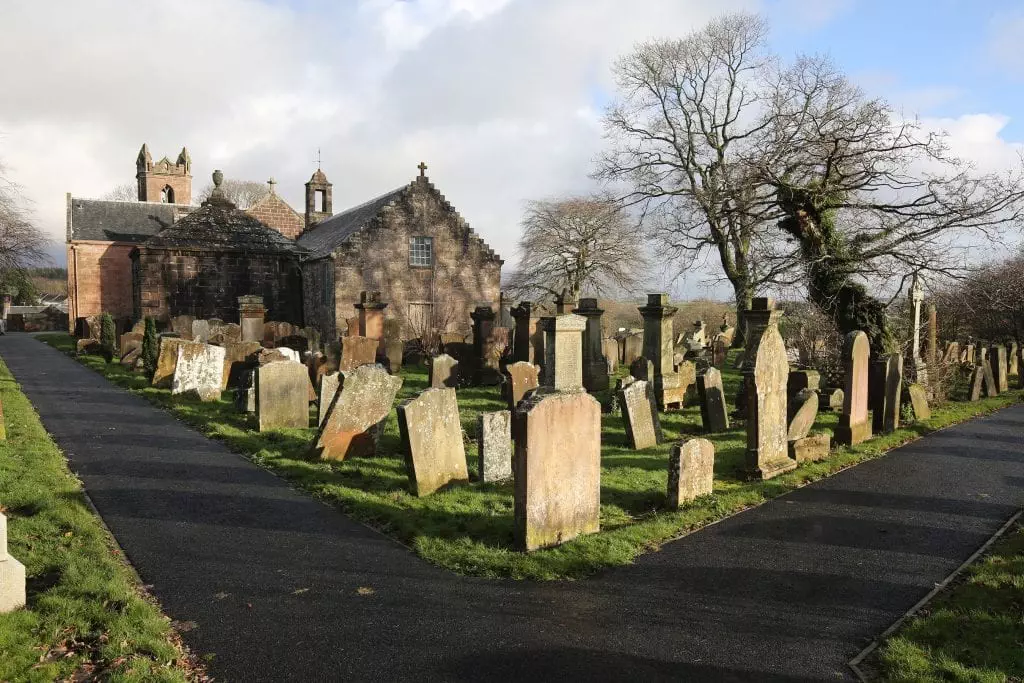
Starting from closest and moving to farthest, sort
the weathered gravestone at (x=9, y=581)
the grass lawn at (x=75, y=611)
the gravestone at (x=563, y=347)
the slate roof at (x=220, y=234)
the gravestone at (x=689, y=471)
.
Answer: the grass lawn at (x=75, y=611)
the weathered gravestone at (x=9, y=581)
the gravestone at (x=689, y=471)
the gravestone at (x=563, y=347)
the slate roof at (x=220, y=234)

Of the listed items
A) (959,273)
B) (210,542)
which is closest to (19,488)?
(210,542)

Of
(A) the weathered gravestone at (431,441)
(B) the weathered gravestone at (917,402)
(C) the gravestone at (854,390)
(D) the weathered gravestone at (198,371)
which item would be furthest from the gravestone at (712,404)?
(D) the weathered gravestone at (198,371)

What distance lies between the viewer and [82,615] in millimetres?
4730

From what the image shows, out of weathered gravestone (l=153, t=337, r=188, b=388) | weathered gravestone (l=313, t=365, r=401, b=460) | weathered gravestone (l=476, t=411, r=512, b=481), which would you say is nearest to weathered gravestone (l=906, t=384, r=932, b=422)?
weathered gravestone (l=476, t=411, r=512, b=481)

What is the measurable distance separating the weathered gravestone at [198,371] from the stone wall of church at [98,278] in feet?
94.9

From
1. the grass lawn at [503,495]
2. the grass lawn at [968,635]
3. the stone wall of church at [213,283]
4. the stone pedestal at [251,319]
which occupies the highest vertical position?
the stone wall of church at [213,283]

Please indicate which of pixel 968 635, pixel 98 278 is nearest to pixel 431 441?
pixel 968 635

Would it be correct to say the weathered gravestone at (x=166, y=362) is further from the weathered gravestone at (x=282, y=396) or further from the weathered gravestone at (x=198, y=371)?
the weathered gravestone at (x=282, y=396)

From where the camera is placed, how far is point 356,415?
972 cm

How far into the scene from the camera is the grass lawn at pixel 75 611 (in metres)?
4.19

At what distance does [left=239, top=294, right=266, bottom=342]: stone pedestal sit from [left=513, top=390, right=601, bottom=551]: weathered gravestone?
15583mm

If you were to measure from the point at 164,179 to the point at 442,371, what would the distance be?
46098mm

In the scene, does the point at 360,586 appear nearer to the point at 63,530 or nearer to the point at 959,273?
the point at 63,530

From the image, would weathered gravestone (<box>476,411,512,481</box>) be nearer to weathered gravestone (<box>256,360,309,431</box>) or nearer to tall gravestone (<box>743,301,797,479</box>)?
tall gravestone (<box>743,301,797,479</box>)
